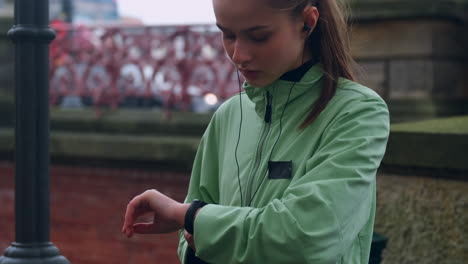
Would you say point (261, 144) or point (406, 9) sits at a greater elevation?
point (261, 144)

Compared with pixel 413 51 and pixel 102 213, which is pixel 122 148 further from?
pixel 413 51

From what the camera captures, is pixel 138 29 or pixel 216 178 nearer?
pixel 216 178

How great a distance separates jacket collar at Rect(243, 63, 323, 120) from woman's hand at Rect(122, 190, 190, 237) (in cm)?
33

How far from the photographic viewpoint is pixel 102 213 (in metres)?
8.62

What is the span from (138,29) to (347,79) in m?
6.98

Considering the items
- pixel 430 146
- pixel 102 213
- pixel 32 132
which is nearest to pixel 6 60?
pixel 102 213

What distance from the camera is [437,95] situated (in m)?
7.80

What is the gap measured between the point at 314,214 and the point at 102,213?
701 cm

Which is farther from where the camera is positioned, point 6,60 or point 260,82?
point 6,60

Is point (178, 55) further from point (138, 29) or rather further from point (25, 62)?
point (25, 62)

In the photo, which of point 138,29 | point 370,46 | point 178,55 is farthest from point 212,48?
point 370,46

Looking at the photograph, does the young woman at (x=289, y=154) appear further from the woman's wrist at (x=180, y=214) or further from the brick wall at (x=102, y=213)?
the brick wall at (x=102, y=213)

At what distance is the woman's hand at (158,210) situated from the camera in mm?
1914

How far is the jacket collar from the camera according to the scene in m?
2.03
